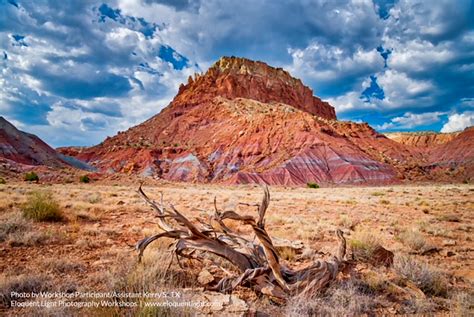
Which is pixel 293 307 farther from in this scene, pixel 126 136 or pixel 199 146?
pixel 126 136

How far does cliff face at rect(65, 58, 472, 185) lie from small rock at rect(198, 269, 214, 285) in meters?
48.4

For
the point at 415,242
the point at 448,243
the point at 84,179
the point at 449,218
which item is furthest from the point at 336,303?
the point at 84,179

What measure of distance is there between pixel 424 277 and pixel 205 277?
11.7 ft

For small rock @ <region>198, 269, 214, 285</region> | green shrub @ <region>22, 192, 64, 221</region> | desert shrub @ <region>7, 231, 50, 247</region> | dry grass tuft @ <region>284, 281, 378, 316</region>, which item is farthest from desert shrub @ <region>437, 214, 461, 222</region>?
green shrub @ <region>22, 192, 64, 221</region>

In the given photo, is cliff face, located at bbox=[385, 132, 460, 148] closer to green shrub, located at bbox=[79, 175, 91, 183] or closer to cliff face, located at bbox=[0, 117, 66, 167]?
green shrub, located at bbox=[79, 175, 91, 183]

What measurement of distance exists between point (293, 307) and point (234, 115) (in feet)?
243

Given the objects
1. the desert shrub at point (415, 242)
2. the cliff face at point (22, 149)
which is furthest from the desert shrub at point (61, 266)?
the cliff face at point (22, 149)

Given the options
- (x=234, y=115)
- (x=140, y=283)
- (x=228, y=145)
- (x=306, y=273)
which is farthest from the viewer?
(x=234, y=115)

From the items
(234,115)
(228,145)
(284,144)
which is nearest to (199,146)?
(228,145)

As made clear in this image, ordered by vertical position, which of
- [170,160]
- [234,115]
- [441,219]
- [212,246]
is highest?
[234,115]

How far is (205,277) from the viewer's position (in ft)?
13.3

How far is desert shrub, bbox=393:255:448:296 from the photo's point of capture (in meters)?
4.29

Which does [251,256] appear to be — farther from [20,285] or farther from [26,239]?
→ [26,239]

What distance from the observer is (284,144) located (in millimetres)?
62125
